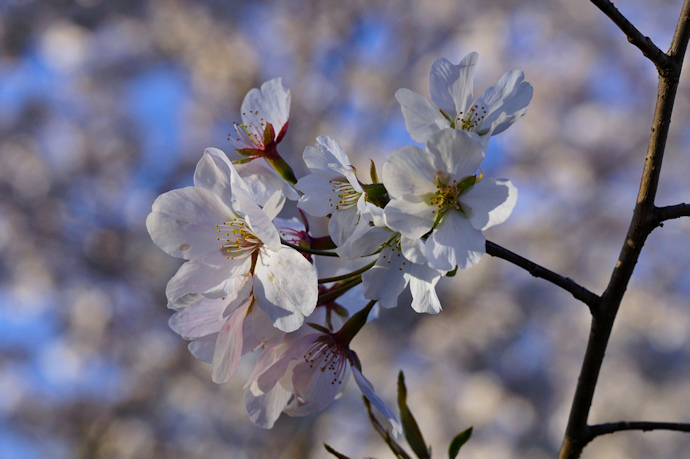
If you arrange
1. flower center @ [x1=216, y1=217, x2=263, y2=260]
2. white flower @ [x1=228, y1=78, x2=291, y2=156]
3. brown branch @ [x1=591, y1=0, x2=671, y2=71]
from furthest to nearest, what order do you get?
white flower @ [x1=228, y1=78, x2=291, y2=156] → flower center @ [x1=216, y1=217, x2=263, y2=260] → brown branch @ [x1=591, y1=0, x2=671, y2=71]

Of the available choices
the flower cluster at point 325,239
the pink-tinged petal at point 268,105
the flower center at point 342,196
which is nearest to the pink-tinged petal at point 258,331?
the flower cluster at point 325,239

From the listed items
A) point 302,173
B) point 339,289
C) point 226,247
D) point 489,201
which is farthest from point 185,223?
point 302,173

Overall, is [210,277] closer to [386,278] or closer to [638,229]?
[386,278]

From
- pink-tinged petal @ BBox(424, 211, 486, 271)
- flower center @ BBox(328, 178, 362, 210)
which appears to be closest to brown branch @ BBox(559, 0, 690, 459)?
pink-tinged petal @ BBox(424, 211, 486, 271)

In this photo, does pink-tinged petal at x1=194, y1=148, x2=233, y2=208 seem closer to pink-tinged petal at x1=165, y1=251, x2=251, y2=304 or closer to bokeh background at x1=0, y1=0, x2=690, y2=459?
pink-tinged petal at x1=165, y1=251, x2=251, y2=304

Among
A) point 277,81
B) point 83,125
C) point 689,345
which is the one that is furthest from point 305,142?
point 277,81
